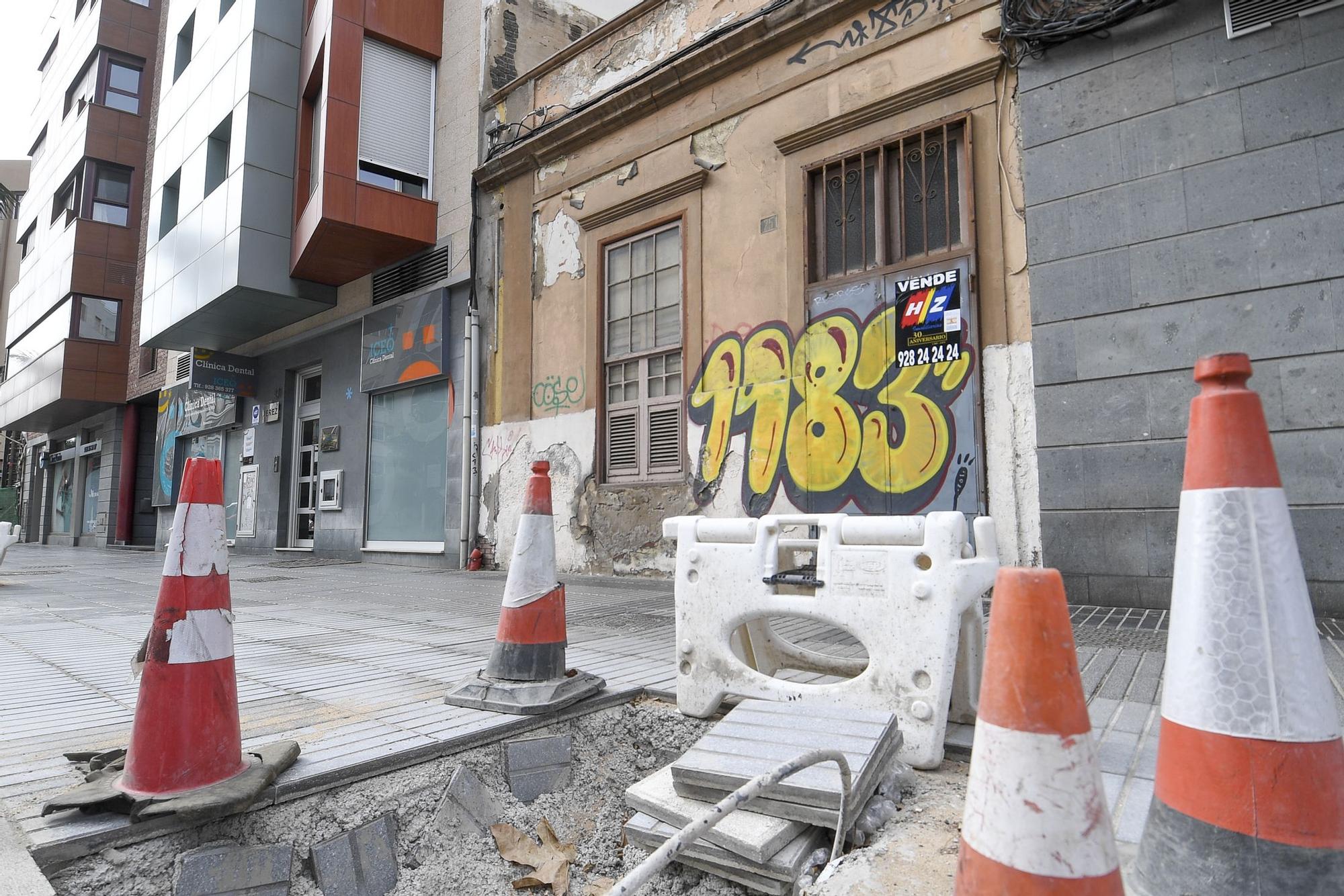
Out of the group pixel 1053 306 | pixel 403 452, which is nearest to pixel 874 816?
pixel 1053 306

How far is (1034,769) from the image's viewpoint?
1.25 metres

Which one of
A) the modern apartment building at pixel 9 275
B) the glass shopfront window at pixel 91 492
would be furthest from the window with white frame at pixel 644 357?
the modern apartment building at pixel 9 275

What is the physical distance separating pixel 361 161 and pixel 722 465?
25.7ft

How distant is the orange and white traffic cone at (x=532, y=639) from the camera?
9.84ft

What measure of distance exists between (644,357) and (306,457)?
9.47 m

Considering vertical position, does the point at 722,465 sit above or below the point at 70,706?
above

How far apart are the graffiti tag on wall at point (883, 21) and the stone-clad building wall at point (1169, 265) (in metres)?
1.25

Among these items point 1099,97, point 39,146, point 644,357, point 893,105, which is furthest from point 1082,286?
point 39,146

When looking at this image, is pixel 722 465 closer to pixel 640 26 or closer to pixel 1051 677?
pixel 640 26

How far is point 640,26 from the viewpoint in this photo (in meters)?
9.20

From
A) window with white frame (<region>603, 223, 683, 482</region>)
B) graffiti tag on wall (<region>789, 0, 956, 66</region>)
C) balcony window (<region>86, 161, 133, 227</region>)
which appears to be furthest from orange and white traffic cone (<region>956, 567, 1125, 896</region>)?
balcony window (<region>86, 161, 133, 227</region>)

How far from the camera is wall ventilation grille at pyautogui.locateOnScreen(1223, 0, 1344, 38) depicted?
15.8 feet

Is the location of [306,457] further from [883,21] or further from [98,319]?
[883,21]

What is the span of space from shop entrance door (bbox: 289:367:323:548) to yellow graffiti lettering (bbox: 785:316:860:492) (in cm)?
1077
